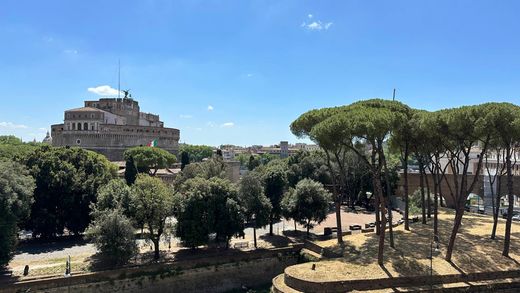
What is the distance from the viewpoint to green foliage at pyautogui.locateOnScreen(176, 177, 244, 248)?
21281mm

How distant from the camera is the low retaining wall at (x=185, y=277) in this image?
17.9m

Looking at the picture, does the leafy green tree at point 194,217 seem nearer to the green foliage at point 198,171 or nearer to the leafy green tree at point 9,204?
the leafy green tree at point 9,204

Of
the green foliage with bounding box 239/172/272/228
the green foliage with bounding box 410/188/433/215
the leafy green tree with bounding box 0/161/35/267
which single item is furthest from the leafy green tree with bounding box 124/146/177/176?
the green foliage with bounding box 410/188/433/215

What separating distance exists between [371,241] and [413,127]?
6.89m

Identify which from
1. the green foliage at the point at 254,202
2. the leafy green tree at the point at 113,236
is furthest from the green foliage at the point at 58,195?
the green foliage at the point at 254,202

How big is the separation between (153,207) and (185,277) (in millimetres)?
4135

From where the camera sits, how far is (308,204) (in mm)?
25594

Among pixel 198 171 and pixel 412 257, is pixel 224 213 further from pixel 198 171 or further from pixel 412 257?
pixel 198 171

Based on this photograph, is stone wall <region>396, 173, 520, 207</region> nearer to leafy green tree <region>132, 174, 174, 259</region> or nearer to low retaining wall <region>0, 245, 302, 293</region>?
low retaining wall <region>0, 245, 302, 293</region>

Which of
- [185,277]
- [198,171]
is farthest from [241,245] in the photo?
[198,171]

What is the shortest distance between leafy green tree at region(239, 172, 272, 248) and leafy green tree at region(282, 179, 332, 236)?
196cm

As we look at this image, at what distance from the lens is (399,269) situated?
17328 mm

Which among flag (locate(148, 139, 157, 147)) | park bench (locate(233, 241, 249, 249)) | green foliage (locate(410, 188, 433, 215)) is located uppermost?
flag (locate(148, 139, 157, 147))

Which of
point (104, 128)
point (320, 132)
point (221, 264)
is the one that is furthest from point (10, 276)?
point (104, 128)
